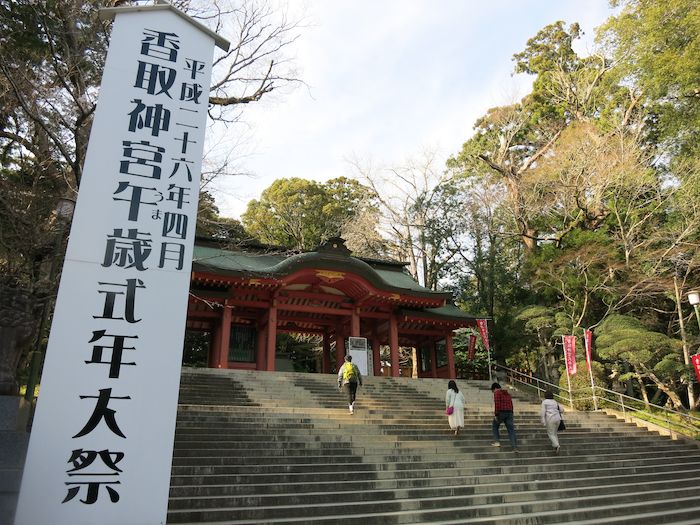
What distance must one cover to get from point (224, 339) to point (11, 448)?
870 centimetres

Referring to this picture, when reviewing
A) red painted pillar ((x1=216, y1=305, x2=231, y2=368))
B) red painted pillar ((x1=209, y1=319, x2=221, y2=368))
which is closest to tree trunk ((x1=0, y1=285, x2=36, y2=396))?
red painted pillar ((x1=216, y1=305, x2=231, y2=368))

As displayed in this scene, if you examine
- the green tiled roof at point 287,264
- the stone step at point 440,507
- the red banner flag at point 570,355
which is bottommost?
the stone step at point 440,507

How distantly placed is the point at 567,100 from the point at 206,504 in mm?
27733

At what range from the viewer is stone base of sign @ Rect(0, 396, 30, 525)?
4883 mm

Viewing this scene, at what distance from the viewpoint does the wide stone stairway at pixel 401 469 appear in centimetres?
568

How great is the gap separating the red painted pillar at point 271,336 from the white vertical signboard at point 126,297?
10.5 metres

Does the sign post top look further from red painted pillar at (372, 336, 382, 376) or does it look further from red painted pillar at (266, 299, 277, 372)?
red painted pillar at (372, 336, 382, 376)

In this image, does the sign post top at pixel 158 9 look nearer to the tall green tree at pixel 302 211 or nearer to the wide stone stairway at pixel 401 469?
the wide stone stairway at pixel 401 469

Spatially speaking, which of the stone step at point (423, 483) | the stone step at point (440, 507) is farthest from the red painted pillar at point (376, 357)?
the stone step at point (440, 507)

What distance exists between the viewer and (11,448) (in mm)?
5453

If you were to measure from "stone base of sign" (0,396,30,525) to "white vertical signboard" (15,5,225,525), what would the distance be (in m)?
2.21

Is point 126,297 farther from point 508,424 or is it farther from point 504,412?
point 508,424

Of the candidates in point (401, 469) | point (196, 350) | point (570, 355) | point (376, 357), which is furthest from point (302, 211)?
point (401, 469)

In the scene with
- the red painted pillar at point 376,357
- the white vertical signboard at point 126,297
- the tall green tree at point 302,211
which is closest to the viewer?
the white vertical signboard at point 126,297
